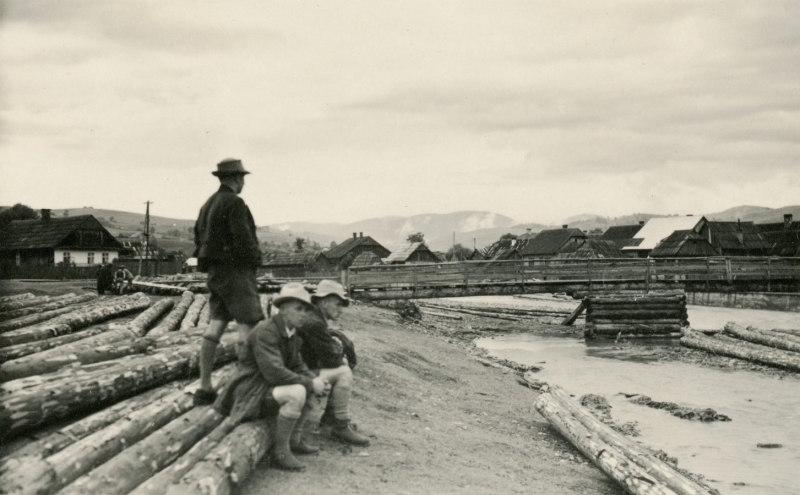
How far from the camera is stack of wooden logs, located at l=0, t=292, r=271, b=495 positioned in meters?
3.85

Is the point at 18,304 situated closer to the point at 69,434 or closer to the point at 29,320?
the point at 29,320

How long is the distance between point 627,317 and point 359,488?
67.5ft

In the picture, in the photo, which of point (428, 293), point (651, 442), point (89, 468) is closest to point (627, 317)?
point (428, 293)

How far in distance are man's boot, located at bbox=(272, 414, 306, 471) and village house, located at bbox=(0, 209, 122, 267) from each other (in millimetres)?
47212

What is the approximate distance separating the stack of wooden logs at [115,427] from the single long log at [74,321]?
0.98 meters

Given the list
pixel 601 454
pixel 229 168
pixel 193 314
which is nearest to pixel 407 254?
pixel 193 314

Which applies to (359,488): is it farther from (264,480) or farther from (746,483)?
(746,483)

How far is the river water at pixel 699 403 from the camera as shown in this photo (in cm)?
845

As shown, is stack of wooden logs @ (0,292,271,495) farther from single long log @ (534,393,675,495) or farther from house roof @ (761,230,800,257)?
house roof @ (761,230,800,257)

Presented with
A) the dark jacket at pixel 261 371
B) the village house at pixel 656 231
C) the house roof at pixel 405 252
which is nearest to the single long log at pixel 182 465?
the dark jacket at pixel 261 371

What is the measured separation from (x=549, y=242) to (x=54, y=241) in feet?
146

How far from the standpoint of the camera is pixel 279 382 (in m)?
4.98

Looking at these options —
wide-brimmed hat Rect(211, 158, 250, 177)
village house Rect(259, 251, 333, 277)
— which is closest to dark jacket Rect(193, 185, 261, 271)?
wide-brimmed hat Rect(211, 158, 250, 177)

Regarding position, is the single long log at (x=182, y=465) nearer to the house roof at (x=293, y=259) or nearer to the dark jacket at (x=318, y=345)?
the dark jacket at (x=318, y=345)
